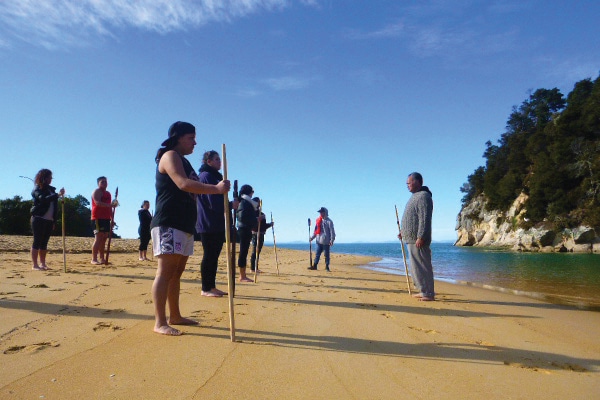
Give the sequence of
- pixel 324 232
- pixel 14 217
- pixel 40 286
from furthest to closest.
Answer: pixel 14 217 → pixel 324 232 → pixel 40 286

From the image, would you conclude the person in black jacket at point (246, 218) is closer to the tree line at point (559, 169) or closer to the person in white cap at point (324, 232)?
the person in white cap at point (324, 232)

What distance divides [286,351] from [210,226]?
2753 millimetres

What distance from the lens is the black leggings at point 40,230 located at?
7.20 m

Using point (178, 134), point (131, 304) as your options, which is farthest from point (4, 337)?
point (178, 134)

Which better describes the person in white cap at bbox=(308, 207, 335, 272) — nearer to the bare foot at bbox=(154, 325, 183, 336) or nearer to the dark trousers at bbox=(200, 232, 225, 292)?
the dark trousers at bbox=(200, 232, 225, 292)

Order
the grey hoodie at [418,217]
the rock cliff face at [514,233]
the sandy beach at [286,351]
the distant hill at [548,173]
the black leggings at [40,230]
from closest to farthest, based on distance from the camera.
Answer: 1. the sandy beach at [286,351]
2. the grey hoodie at [418,217]
3. the black leggings at [40,230]
4. the rock cliff face at [514,233]
5. the distant hill at [548,173]

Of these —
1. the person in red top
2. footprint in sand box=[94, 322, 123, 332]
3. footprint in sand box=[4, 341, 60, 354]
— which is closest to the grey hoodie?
footprint in sand box=[94, 322, 123, 332]

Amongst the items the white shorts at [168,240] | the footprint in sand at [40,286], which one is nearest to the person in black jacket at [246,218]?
the footprint in sand at [40,286]

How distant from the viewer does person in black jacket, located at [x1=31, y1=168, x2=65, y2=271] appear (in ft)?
23.8

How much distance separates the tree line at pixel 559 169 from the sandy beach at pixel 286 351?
139ft

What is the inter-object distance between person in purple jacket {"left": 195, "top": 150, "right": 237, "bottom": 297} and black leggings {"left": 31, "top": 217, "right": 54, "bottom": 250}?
442 centimetres

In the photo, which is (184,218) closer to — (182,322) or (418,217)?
(182,322)

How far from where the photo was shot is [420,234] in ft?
19.2

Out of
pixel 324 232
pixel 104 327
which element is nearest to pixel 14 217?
pixel 324 232
